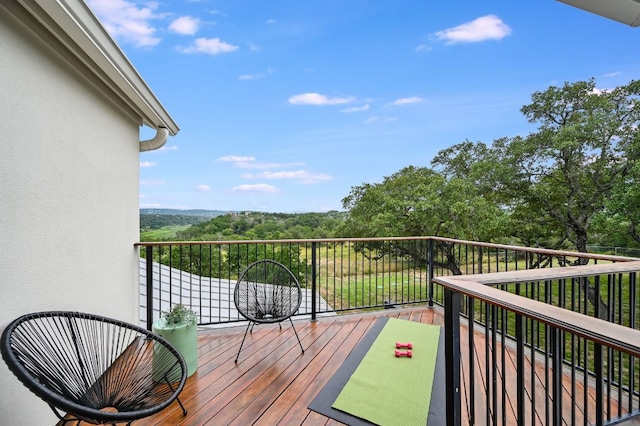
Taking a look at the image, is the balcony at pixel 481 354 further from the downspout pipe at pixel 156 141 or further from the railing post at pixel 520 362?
the downspout pipe at pixel 156 141

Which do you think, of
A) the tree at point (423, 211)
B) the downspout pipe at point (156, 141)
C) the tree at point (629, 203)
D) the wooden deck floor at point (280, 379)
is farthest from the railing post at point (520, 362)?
the tree at point (629, 203)

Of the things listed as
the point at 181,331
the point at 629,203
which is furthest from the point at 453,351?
the point at 629,203

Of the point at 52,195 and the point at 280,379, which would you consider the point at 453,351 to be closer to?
the point at 280,379

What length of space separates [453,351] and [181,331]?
6.55ft

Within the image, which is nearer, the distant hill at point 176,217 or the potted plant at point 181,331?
the potted plant at point 181,331

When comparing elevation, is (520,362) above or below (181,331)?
above

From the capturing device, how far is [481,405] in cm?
205

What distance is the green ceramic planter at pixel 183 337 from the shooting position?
234cm

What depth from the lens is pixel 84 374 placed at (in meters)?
1.65

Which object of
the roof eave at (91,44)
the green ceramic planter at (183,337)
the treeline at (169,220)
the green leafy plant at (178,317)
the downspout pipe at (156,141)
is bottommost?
the green ceramic planter at (183,337)

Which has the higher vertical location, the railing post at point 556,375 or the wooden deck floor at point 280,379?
the railing post at point 556,375

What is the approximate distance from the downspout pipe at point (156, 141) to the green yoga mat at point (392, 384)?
3.06 m

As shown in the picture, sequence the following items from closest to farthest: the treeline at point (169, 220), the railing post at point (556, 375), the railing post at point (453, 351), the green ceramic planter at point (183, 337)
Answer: the railing post at point (556, 375) < the railing post at point (453, 351) < the green ceramic planter at point (183, 337) < the treeline at point (169, 220)

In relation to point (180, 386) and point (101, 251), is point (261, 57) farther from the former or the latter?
point (180, 386)
